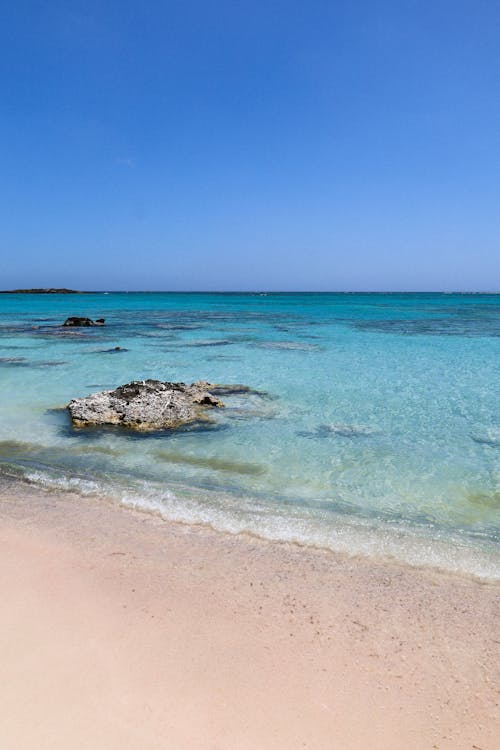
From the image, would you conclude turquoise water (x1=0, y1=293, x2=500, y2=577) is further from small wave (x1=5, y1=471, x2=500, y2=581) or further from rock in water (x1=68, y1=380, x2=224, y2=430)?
rock in water (x1=68, y1=380, x2=224, y2=430)

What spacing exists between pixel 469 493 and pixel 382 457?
1.39m

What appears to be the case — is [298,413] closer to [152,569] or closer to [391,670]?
[152,569]

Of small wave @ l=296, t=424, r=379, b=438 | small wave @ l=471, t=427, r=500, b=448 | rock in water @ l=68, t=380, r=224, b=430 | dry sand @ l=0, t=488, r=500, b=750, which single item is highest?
rock in water @ l=68, t=380, r=224, b=430

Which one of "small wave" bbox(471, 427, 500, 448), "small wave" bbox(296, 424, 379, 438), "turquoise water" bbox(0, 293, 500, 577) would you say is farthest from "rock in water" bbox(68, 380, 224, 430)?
"small wave" bbox(471, 427, 500, 448)

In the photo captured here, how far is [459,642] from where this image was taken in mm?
3180

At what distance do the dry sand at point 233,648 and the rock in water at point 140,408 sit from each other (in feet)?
12.7

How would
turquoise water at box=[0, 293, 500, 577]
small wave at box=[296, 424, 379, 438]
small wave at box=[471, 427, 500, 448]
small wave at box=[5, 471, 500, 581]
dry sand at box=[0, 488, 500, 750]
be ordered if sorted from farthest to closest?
small wave at box=[296, 424, 379, 438] < small wave at box=[471, 427, 500, 448] < turquoise water at box=[0, 293, 500, 577] < small wave at box=[5, 471, 500, 581] < dry sand at box=[0, 488, 500, 750]

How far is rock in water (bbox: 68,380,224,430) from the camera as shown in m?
8.33

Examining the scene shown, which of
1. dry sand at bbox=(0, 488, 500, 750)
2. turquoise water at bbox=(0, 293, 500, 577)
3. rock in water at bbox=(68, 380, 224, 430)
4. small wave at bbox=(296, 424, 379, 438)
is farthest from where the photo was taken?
rock in water at bbox=(68, 380, 224, 430)

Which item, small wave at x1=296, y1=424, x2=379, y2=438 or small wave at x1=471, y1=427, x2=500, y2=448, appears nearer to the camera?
small wave at x1=471, y1=427, x2=500, y2=448

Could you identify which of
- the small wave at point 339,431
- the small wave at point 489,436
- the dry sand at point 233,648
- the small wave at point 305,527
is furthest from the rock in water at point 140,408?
the small wave at point 489,436

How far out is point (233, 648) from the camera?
305cm

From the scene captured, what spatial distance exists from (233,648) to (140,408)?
590cm

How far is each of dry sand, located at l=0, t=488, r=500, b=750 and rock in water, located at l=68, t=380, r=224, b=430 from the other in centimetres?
388
